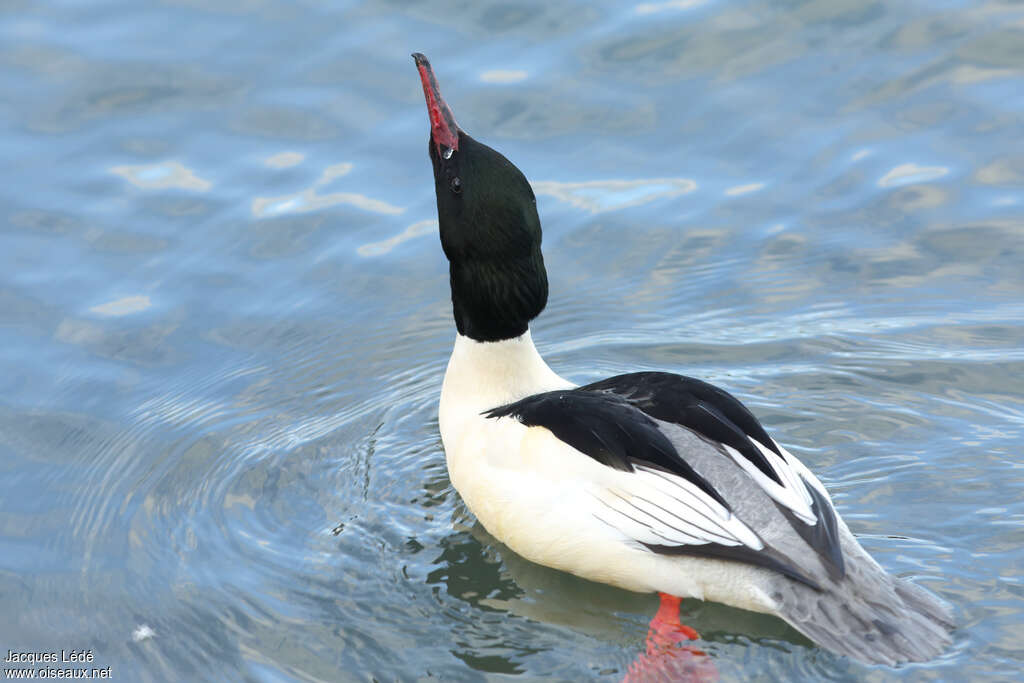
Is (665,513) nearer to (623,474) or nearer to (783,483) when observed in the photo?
(623,474)

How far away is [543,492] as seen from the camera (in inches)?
223

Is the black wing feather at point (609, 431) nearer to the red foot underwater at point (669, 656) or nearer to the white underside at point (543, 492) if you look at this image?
the white underside at point (543, 492)

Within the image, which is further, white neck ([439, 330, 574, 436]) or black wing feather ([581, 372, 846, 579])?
white neck ([439, 330, 574, 436])

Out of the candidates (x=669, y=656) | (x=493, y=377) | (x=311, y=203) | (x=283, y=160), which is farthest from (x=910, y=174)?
(x=669, y=656)

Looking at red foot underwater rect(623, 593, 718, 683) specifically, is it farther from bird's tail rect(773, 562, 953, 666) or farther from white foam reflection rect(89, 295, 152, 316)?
white foam reflection rect(89, 295, 152, 316)

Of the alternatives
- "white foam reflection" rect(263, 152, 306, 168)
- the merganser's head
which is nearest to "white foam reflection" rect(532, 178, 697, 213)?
"white foam reflection" rect(263, 152, 306, 168)

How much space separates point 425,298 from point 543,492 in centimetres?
264

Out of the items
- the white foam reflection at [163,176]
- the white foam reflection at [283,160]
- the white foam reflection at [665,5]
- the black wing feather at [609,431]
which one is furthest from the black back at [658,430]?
the white foam reflection at [665,5]

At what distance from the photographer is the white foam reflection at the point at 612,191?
859 cm

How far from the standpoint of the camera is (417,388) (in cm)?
736

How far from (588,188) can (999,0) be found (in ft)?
11.3

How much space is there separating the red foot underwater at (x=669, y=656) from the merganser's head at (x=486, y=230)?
1504 mm

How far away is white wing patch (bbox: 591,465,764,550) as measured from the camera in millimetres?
5117

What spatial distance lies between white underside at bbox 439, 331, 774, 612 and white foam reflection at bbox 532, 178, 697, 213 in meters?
2.40
